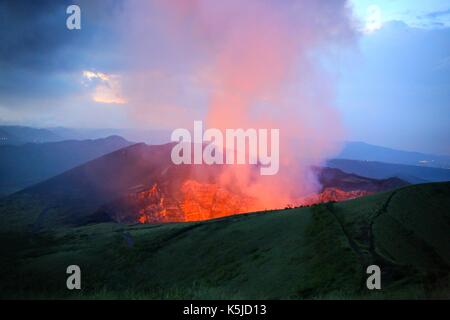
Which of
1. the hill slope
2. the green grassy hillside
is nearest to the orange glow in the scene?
the hill slope

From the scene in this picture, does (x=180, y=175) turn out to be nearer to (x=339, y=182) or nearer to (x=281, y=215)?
(x=339, y=182)

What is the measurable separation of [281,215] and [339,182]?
59.1 metres

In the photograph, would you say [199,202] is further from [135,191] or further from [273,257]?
[273,257]

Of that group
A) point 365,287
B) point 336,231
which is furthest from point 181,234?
point 365,287

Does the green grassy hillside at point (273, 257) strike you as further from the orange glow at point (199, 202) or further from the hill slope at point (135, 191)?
the orange glow at point (199, 202)

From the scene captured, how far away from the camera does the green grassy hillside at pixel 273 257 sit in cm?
1689

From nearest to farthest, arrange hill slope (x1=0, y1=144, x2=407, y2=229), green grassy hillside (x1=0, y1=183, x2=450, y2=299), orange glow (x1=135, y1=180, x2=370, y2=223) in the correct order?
1. green grassy hillside (x1=0, y1=183, x2=450, y2=299)
2. hill slope (x1=0, y1=144, x2=407, y2=229)
3. orange glow (x1=135, y1=180, x2=370, y2=223)

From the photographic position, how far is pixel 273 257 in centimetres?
2406

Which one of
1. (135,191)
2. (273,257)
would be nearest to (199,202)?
(135,191)

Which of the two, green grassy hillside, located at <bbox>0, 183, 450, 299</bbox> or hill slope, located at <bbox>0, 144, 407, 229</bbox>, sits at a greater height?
hill slope, located at <bbox>0, 144, 407, 229</bbox>

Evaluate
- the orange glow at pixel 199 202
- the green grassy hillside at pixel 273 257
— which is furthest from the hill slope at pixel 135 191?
the green grassy hillside at pixel 273 257

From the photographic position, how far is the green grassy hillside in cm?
1689

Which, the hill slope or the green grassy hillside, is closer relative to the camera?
the green grassy hillside

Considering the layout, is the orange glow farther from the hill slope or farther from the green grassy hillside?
the green grassy hillside
